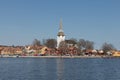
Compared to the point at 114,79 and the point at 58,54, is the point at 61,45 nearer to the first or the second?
the point at 58,54

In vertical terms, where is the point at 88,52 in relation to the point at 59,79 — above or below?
above

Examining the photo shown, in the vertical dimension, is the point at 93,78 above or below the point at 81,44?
below

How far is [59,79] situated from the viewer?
159 feet

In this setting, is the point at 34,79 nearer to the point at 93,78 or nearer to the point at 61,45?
the point at 93,78

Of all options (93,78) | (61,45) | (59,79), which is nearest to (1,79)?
(59,79)

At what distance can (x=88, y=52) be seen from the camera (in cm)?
19875

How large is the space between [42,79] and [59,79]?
2.23 meters

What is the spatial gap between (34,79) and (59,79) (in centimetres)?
327

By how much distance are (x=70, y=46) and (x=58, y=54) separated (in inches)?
329

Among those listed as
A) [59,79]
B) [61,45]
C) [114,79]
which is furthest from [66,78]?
[61,45]

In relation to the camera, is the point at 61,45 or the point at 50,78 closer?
the point at 50,78

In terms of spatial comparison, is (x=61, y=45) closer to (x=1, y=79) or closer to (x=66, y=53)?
(x=66, y=53)

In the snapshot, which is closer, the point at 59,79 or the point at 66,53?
the point at 59,79

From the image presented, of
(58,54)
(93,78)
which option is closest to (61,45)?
(58,54)
